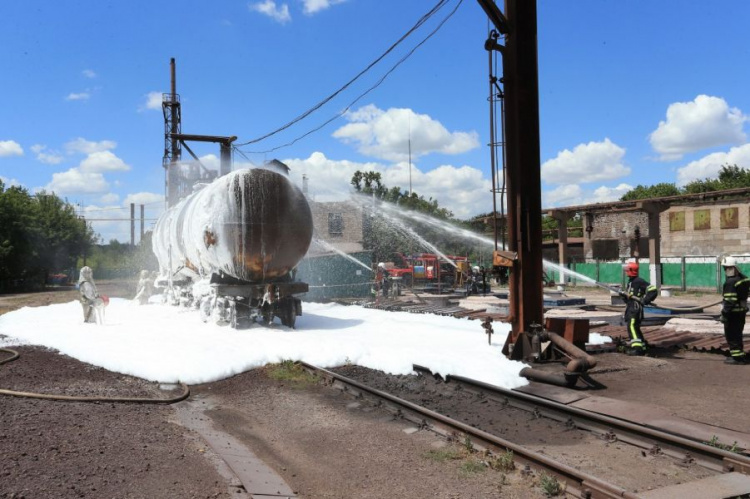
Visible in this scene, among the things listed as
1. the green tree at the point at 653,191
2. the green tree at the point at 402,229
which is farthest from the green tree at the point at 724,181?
the green tree at the point at 402,229

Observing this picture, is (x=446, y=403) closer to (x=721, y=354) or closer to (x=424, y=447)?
(x=424, y=447)

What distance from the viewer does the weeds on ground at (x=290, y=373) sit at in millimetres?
8852

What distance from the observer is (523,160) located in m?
9.73

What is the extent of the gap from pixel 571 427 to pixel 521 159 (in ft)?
16.2

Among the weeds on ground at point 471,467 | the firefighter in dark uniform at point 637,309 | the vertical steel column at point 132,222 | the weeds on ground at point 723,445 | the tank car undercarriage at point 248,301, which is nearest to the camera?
the weeds on ground at point 471,467

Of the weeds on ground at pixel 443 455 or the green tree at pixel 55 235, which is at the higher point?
the green tree at pixel 55 235

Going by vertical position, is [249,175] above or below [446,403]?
above

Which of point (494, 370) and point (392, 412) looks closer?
point (392, 412)

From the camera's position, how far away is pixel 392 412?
7.00 m

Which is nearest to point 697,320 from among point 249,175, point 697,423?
point 697,423

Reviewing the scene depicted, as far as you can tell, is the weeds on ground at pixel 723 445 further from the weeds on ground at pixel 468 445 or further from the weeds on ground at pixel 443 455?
the weeds on ground at pixel 443 455

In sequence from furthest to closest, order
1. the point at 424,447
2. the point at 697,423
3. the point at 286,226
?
the point at 286,226 < the point at 697,423 < the point at 424,447

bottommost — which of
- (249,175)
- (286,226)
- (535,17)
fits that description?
(286,226)

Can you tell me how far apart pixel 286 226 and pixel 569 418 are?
334 inches
